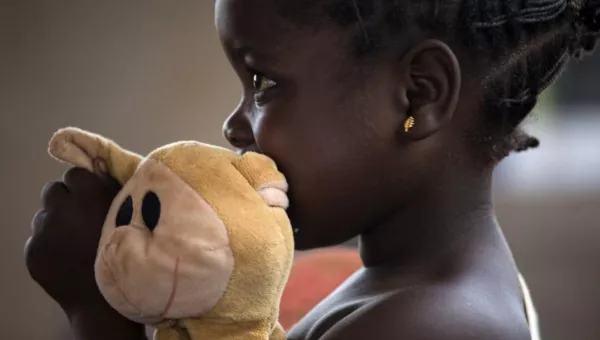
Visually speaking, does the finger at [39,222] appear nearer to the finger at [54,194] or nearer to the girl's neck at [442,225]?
the finger at [54,194]

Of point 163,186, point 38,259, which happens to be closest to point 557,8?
point 163,186

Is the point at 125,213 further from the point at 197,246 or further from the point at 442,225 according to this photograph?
the point at 442,225

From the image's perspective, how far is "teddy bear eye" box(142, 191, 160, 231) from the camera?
52 centimetres

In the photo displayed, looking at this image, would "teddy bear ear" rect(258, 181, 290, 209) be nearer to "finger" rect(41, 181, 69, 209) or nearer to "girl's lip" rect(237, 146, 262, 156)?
"girl's lip" rect(237, 146, 262, 156)

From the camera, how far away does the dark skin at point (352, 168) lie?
0.60 m

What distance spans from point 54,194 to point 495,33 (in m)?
0.38

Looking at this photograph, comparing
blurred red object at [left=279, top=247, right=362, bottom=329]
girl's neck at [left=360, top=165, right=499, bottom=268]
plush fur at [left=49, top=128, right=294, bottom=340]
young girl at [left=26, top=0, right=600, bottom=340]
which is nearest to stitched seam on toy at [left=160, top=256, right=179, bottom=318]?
plush fur at [left=49, top=128, right=294, bottom=340]

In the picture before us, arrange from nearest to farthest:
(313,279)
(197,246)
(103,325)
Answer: (197,246), (103,325), (313,279)

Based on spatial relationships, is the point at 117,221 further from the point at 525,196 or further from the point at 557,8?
the point at 525,196

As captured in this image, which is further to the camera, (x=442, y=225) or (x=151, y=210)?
(x=442, y=225)

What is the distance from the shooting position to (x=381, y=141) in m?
0.61

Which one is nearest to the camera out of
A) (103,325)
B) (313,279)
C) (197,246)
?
(197,246)

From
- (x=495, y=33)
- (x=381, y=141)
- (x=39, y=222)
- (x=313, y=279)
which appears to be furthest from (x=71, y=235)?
(x=313, y=279)

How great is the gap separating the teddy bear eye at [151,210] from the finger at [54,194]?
0.11m
